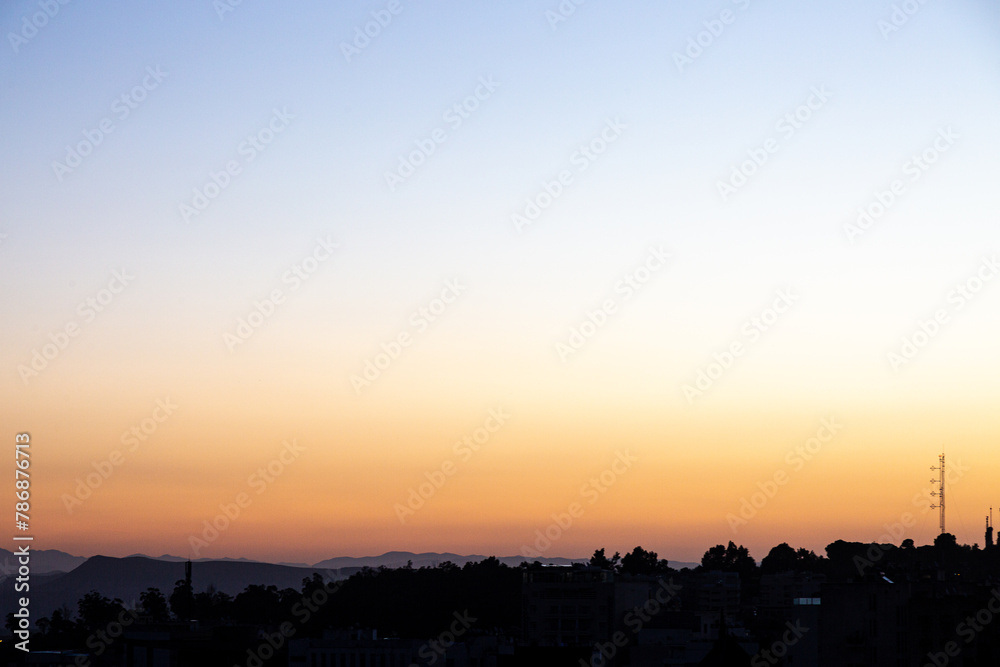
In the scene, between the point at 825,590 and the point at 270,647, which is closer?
the point at 825,590

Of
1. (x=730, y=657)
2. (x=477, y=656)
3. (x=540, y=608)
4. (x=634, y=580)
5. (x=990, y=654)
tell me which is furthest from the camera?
(x=634, y=580)

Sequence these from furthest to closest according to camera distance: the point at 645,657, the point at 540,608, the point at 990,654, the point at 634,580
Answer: the point at 634,580 < the point at 540,608 < the point at 645,657 < the point at 990,654

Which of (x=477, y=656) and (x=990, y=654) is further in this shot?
(x=477, y=656)

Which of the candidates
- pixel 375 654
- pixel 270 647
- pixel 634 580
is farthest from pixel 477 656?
pixel 634 580

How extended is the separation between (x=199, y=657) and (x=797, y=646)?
243ft

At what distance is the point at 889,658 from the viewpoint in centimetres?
10644

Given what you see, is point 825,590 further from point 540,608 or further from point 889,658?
point 540,608

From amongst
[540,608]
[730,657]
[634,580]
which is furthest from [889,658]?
[634,580]

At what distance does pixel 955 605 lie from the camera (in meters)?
112

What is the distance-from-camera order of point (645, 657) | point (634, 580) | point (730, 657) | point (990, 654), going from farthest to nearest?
point (634, 580) → point (645, 657) → point (990, 654) → point (730, 657)

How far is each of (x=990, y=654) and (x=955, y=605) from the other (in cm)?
521

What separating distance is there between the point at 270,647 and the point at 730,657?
227 ft

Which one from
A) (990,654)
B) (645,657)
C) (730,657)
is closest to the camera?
(730,657)

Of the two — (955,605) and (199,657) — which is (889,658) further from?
(199,657)
